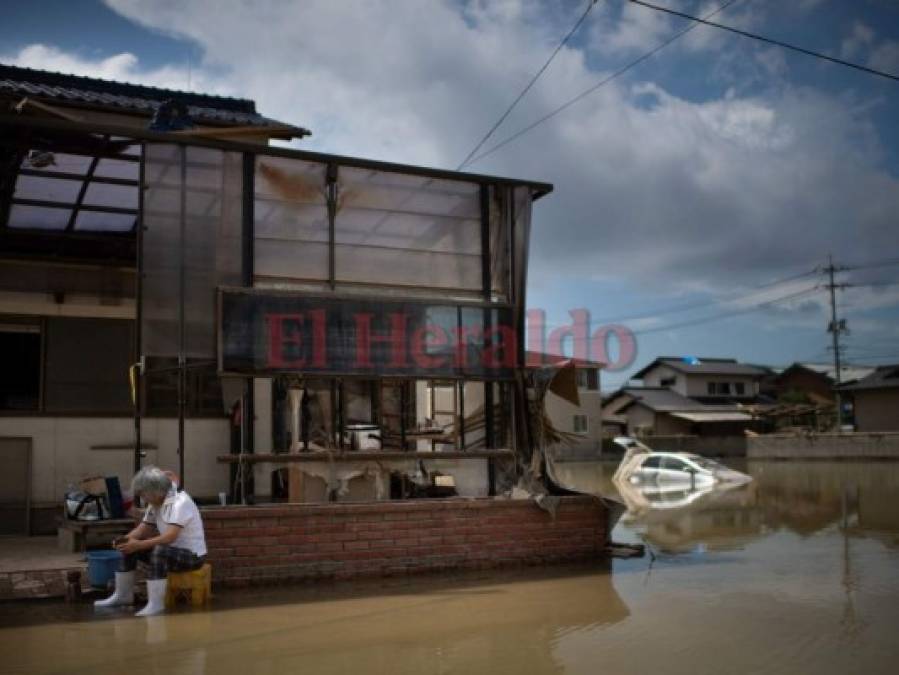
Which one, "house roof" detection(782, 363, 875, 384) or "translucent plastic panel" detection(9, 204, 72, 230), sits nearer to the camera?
"translucent plastic panel" detection(9, 204, 72, 230)

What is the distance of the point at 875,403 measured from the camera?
44.1 m

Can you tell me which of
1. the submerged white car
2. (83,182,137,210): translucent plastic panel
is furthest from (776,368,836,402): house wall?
(83,182,137,210): translucent plastic panel

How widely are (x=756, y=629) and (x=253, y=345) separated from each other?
529cm

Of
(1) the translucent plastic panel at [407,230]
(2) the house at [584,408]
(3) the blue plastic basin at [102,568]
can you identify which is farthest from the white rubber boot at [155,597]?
(2) the house at [584,408]

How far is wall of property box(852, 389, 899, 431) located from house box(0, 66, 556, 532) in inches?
1503

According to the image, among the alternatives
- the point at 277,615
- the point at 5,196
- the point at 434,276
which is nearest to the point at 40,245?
the point at 5,196

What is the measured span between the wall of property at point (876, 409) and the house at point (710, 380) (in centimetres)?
1150

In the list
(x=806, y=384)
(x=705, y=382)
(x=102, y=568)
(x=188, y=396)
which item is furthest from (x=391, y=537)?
(x=806, y=384)

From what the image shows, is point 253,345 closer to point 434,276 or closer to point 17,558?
point 434,276

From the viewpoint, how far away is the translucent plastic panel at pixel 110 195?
10.7 metres

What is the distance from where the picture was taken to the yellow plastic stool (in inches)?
292

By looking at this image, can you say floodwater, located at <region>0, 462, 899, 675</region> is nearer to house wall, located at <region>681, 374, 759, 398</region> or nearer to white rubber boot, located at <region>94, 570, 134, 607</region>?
white rubber boot, located at <region>94, 570, 134, 607</region>

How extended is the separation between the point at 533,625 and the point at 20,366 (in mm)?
7582

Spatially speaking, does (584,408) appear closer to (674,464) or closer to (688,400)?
(688,400)
